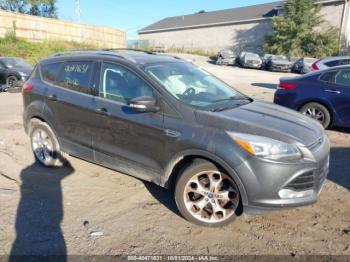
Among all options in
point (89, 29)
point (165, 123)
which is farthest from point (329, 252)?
point (89, 29)

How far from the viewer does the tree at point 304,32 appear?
35656 millimetres

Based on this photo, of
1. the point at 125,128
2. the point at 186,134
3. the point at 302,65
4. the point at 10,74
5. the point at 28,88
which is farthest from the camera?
the point at 302,65

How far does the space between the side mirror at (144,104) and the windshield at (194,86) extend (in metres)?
0.25

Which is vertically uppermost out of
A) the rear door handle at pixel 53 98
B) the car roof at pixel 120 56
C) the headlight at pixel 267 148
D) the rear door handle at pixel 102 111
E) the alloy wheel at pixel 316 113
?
the car roof at pixel 120 56

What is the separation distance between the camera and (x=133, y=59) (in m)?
4.39

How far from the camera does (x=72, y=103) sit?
4.71m

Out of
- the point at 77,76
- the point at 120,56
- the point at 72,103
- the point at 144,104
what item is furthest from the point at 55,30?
the point at 144,104

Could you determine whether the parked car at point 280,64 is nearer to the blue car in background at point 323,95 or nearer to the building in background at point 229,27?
the building in background at point 229,27

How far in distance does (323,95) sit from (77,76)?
Answer: 211 inches

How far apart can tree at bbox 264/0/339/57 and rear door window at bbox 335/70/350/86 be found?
31.0m

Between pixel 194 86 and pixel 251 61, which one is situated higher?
pixel 194 86

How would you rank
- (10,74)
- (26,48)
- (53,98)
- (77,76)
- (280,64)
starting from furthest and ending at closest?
(280,64)
(26,48)
(10,74)
(53,98)
(77,76)

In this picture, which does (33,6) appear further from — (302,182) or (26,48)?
(302,182)

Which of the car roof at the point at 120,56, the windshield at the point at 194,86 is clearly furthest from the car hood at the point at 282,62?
the car roof at the point at 120,56
